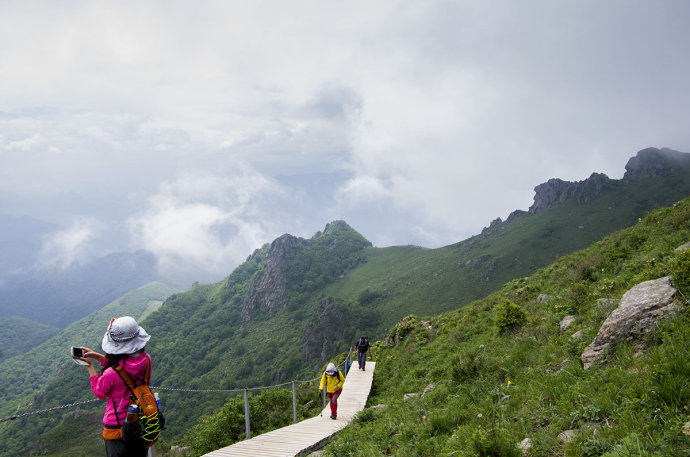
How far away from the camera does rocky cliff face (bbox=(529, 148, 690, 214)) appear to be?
136375 millimetres

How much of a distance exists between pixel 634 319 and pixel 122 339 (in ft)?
28.1

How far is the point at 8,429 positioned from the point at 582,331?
169627 millimetres

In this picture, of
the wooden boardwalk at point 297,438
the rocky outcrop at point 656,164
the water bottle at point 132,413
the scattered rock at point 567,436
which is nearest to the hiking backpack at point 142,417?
the water bottle at point 132,413

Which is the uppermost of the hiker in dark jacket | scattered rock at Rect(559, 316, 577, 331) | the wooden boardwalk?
scattered rock at Rect(559, 316, 577, 331)

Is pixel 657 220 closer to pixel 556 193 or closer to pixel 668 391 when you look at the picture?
pixel 668 391

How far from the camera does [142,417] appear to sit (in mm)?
4422

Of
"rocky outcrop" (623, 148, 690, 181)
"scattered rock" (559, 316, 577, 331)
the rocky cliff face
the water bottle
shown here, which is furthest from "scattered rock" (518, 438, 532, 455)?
"rocky outcrop" (623, 148, 690, 181)

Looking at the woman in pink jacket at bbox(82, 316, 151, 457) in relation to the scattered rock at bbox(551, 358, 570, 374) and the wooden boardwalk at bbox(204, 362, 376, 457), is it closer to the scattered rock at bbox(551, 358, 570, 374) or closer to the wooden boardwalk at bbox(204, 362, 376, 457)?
the wooden boardwalk at bbox(204, 362, 376, 457)

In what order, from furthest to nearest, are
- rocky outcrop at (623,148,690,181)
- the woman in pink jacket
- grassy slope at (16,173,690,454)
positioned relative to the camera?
rocky outcrop at (623,148,690,181) < grassy slope at (16,173,690,454) < the woman in pink jacket

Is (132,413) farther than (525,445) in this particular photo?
No

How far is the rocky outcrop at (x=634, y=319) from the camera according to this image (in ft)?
18.9

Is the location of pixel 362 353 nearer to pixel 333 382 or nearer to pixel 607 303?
pixel 333 382

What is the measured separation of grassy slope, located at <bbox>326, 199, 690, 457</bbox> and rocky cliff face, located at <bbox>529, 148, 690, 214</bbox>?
15216cm

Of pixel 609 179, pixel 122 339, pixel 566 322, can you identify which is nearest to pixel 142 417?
pixel 122 339
